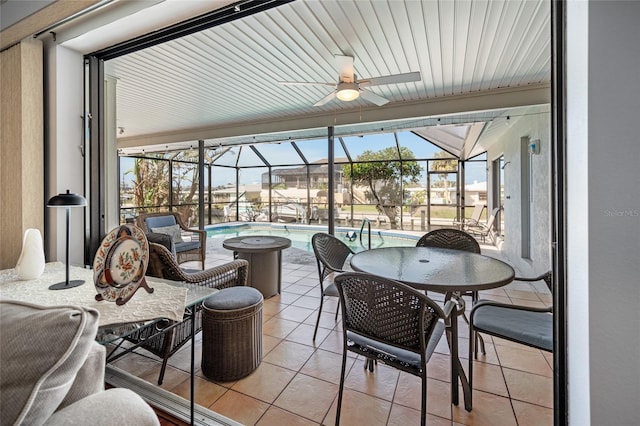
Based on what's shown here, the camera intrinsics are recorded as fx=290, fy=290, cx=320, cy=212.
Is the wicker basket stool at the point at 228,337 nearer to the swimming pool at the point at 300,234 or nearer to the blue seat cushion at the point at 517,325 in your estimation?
the blue seat cushion at the point at 517,325

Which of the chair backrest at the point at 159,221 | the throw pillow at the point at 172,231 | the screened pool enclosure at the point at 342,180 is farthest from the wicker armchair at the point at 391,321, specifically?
the screened pool enclosure at the point at 342,180

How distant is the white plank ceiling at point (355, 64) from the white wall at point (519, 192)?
422 mm

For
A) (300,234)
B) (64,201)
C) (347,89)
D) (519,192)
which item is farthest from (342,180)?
(64,201)

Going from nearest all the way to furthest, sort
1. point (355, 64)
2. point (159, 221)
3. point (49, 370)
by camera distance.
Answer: point (49, 370) → point (355, 64) → point (159, 221)

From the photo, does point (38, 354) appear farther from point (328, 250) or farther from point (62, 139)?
point (328, 250)

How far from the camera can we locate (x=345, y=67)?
2975mm

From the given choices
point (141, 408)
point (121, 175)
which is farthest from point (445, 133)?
point (121, 175)

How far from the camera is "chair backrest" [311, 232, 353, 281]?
8.41 feet

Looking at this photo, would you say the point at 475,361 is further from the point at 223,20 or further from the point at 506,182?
the point at 506,182

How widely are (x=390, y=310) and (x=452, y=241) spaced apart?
1653mm

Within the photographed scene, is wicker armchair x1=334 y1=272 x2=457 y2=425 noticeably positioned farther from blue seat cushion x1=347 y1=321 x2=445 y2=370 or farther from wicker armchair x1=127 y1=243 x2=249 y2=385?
wicker armchair x1=127 y1=243 x2=249 y2=385

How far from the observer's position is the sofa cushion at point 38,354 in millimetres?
620
